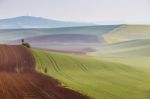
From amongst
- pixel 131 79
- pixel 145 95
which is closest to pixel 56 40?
pixel 131 79

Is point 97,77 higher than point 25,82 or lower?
lower

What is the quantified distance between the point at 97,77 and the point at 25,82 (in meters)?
15.7

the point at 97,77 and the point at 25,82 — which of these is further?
the point at 97,77

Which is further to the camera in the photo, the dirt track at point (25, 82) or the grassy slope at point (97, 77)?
Result: the grassy slope at point (97, 77)

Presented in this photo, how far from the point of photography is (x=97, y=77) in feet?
170

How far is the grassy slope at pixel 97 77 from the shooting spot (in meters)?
40.1

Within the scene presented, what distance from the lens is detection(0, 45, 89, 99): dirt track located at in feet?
111

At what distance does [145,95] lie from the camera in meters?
40.2

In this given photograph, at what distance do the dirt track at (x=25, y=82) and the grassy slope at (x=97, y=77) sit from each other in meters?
2.30

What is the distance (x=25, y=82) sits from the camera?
131 feet

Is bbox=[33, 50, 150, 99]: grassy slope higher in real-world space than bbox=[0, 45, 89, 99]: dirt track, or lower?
lower

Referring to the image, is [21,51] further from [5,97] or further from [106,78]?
[5,97]

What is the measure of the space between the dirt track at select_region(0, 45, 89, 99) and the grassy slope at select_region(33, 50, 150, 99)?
90.4 inches

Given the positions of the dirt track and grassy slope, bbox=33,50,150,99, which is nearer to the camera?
the dirt track
